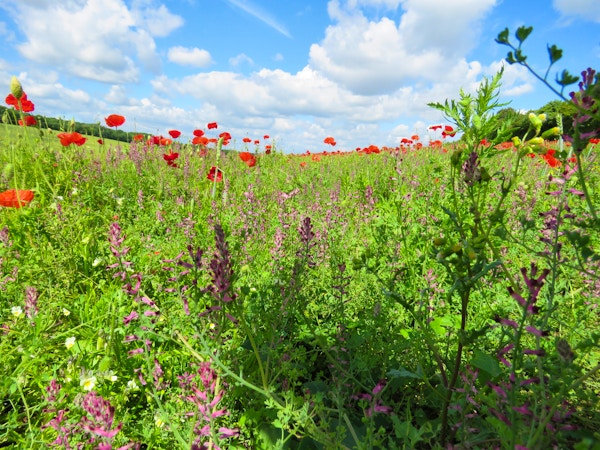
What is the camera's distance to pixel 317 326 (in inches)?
77.9

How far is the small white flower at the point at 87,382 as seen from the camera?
1.39 meters

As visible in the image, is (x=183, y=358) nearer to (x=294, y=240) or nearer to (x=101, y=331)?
(x=101, y=331)

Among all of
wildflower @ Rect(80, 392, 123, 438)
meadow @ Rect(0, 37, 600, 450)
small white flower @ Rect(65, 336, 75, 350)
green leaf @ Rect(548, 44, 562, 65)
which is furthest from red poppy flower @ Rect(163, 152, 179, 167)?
green leaf @ Rect(548, 44, 562, 65)

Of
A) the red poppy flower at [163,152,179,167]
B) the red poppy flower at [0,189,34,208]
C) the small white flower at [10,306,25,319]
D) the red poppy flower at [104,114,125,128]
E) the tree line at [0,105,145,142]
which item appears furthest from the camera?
the red poppy flower at [104,114,125,128]

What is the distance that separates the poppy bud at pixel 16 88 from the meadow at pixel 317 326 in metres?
0.02

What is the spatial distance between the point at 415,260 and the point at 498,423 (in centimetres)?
190

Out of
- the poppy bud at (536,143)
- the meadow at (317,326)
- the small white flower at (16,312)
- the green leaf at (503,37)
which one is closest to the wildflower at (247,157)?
the meadow at (317,326)

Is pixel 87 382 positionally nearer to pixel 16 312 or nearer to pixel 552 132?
pixel 16 312

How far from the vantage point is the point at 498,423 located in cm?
81

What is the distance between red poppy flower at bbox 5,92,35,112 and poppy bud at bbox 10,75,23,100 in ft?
0.43

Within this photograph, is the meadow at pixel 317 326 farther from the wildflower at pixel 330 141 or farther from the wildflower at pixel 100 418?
the wildflower at pixel 330 141

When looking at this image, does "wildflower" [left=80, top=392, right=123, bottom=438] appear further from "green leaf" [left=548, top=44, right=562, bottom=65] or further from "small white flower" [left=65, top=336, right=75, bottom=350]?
"green leaf" [left=548, top=44, right=562, bottom=65]

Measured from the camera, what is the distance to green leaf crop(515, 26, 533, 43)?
0.86 m

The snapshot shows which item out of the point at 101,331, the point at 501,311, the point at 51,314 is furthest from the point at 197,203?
the point at 501,311
